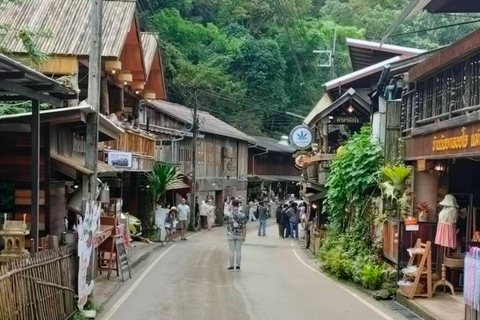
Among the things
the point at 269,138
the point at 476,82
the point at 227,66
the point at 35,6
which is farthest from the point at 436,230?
the point at 269,138

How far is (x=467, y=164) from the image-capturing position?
14172 millimetres

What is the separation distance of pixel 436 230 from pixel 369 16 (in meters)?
54.3

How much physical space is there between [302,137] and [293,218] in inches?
220

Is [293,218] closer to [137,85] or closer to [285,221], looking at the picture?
[285,221]

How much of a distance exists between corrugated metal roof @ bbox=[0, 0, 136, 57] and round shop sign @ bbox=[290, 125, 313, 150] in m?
11.2

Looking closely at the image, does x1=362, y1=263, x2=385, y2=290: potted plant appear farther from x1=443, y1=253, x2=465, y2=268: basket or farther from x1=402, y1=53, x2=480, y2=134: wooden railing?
x1=402, y1=53, x2=480, y2=134: wooden railing

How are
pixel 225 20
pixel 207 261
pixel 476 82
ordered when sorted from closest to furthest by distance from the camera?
1. pixel 476 82
2. pixel 207 261
3. pixel 225 20

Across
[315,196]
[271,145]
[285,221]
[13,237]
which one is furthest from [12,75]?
[271,145]

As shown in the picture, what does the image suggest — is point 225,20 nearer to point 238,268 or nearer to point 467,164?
point 238,268

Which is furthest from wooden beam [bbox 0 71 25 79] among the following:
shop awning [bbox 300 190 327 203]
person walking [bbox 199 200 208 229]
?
person walking [bbox 199 200 208 229]

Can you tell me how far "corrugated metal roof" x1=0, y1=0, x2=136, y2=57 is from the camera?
20188 mm

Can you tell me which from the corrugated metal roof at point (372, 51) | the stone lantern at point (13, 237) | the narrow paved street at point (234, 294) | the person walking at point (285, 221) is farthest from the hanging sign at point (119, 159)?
the person walking at point (285, 221)

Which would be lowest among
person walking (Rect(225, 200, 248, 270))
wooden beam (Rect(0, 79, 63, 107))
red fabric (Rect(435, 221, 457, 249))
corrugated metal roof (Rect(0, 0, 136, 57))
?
person walking (Rect(225, 200, 248, 270))

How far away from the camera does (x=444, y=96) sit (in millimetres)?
12523
